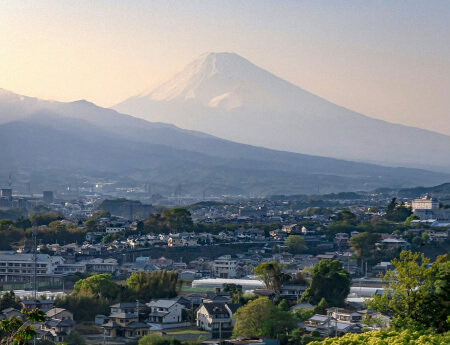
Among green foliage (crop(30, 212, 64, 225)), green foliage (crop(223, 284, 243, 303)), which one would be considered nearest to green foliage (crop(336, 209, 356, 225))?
green foliage (crop(30, 212, 64, 225))

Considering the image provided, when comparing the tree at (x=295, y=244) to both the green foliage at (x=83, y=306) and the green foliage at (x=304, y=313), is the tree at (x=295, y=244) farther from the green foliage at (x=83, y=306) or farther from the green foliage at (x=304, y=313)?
the green foliage at (x=304, y=313)

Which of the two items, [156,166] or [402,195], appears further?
[156,166]

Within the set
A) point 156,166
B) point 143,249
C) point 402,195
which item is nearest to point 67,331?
point 143,249

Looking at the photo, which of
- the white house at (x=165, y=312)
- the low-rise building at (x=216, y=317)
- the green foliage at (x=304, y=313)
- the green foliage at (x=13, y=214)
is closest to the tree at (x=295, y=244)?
the white house at (x=165, y=312)

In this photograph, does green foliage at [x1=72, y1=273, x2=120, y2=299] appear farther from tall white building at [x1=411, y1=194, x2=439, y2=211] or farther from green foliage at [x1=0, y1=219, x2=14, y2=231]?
tall white building at [x1=411, y1=194, x2=439, y2=211]

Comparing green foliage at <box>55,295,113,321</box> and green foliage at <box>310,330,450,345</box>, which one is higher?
green foliage at <box>310,330,450,345</box>

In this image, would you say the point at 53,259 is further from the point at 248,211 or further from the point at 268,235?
the point at 248,211
